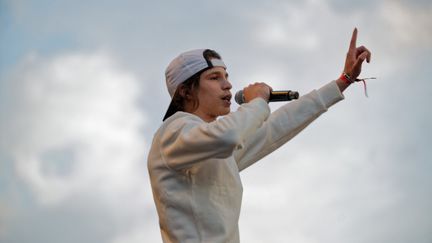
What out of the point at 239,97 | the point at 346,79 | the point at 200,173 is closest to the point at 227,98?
the point at 239,97

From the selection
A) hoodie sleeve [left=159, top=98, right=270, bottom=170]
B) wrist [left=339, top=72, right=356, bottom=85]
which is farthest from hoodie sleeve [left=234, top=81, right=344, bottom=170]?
hoodie sleeve [left=159, top=98, right=270, bottom=170]

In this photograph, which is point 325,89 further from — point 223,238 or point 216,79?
point 223,238

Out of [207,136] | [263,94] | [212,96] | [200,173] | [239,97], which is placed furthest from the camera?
[239,97]

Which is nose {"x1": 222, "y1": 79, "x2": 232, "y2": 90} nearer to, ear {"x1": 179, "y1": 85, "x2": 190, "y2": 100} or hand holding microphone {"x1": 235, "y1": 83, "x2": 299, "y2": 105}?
hand holding microphone {"x1": 235, "y1": 83, "x2": 299, "y2": 105}

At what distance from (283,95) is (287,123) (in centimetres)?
25

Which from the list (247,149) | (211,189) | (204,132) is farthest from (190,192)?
(247,149)

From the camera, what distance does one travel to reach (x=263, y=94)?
3797 millimetres

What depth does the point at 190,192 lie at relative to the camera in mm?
3500

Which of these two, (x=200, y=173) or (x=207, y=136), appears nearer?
(x=207, y=136)

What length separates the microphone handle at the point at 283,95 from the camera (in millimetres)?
3984

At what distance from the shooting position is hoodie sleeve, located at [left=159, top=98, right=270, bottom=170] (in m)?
3.33

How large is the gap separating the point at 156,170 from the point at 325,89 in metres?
1.26

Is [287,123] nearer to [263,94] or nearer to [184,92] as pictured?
[263,94]

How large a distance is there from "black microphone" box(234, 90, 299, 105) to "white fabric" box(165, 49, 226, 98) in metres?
0.21
